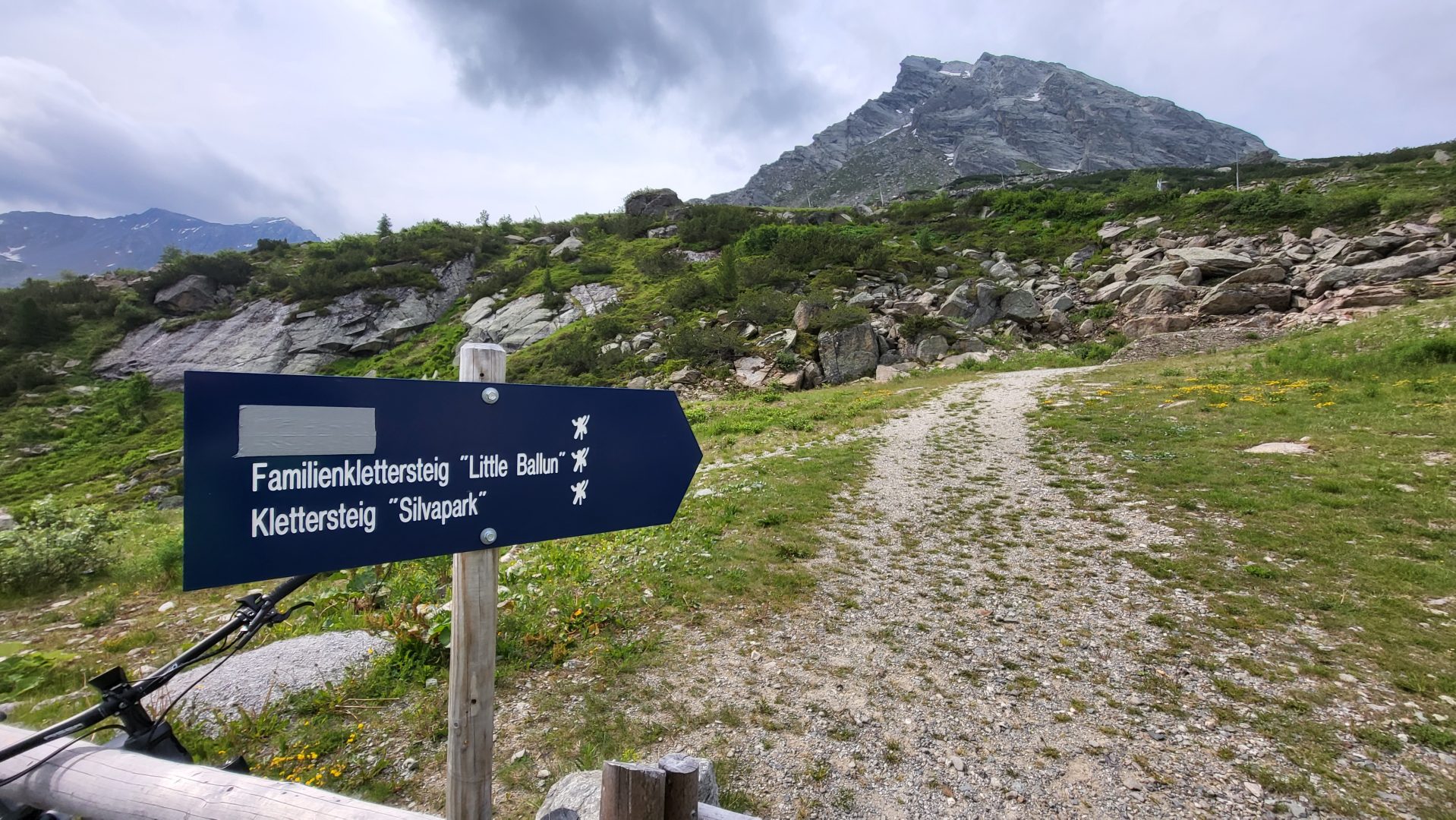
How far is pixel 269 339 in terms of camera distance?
1513 inches

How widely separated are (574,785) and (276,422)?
2.69m

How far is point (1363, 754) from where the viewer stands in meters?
3.89

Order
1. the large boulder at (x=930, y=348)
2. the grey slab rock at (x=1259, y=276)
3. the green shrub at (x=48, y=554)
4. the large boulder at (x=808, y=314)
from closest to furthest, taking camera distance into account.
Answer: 1. the green shrub at (x=48, y=554)
2. the large boulder at (x=930, y=348)
3. the grey slab rock at (x=1259, y=276)
4. the large boulder at (x=808, y=314)

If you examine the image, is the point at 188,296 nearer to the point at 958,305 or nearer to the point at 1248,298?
the point at 958,305

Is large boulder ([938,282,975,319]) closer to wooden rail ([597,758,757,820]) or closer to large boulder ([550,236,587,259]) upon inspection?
wooden rail ([597,758,757,820])

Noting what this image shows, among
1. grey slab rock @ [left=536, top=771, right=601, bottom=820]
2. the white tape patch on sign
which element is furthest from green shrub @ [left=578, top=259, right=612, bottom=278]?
the white tape patch on sign

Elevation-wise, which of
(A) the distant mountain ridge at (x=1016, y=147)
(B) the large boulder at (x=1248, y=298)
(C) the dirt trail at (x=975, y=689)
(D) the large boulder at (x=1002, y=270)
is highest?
(A) the distant mountain ridge at (x=1016, y=147)

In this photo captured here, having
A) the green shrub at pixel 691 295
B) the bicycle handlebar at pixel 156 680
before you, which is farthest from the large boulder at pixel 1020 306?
the bicycle handlebar at pixel 156 680

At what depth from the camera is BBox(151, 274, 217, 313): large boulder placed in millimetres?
41375

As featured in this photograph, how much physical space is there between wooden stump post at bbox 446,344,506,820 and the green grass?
6583 mm

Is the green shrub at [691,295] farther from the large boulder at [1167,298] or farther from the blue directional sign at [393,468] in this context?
the blue directional sign at [393,468]

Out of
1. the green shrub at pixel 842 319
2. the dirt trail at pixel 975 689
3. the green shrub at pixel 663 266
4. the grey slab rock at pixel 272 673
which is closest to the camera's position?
the dirt trail at pixel 975 689

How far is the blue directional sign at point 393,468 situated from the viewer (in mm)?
1627

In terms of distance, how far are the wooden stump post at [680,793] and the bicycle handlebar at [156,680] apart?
1364mm
